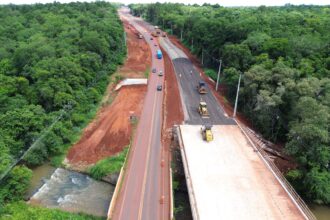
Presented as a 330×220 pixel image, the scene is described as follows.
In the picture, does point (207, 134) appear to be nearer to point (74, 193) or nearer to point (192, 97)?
point (74, 193)

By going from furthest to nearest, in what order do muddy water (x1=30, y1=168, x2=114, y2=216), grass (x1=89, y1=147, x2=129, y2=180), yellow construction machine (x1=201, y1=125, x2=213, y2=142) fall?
1. yellow construction machine (x1=201, y1=125, x2=213, y2=142)
2. grass (x1=89, y1=147, x2=129, y2=180)
3. muddy water (x1=30, y1=168, x2=114, y2=216)

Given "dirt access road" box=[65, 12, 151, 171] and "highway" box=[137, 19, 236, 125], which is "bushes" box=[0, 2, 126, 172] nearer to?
"dirt access road" box=[65, 12, 151, 171]

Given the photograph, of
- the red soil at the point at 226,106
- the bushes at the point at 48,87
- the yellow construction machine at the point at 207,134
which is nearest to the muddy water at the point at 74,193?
the bushes at the point at 48,87

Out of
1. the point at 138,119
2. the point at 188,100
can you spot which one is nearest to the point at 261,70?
the point at 188,100

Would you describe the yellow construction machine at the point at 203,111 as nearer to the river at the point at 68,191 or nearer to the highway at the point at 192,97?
the highway at the point at 192,97

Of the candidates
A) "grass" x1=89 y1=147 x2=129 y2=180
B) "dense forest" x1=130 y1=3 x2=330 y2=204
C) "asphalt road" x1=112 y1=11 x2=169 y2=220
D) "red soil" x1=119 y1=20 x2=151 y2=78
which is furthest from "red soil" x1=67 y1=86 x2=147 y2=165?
"dense forest" x1=130 y1=3 x2=330 y2=204

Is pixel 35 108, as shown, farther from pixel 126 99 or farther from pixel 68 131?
pixel 126 99
